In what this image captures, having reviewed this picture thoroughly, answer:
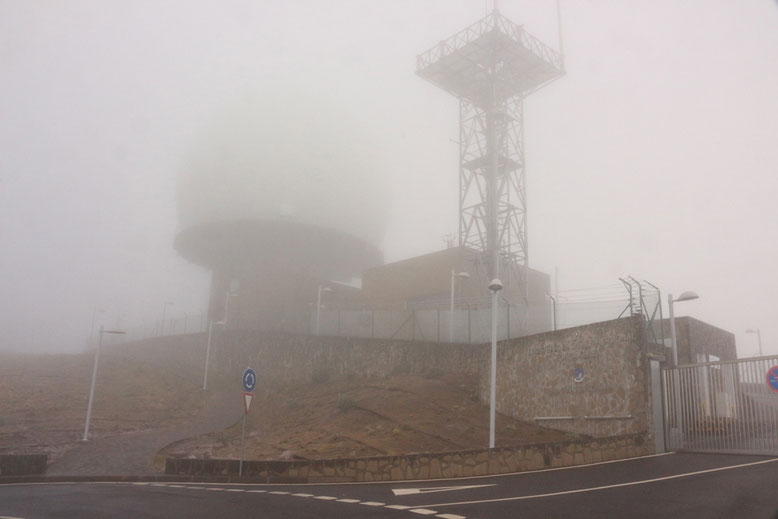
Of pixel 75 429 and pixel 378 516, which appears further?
pixel 75 429

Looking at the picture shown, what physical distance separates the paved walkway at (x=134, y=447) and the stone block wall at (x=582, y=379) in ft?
45.5

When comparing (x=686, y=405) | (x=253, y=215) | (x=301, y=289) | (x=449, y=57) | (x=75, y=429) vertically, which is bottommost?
(x=75, y=429)

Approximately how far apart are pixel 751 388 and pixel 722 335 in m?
13.7

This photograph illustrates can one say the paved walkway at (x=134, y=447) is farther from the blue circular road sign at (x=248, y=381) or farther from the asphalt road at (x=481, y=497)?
the blue circular road sign at (x=248, y=381)

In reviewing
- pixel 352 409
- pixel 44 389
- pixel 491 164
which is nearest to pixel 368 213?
pixel 491 164

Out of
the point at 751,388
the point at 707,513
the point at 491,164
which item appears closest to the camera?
the point at 707,513

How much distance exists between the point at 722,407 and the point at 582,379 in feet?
13.8

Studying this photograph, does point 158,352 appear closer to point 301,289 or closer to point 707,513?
point 301,289

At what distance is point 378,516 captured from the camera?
9742 mm

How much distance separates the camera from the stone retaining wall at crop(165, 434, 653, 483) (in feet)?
51.5

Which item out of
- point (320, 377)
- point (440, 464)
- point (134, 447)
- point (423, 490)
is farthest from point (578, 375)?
point (134, 447)

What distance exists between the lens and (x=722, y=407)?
18719 mm

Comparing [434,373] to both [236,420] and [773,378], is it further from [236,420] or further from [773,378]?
[773,378]

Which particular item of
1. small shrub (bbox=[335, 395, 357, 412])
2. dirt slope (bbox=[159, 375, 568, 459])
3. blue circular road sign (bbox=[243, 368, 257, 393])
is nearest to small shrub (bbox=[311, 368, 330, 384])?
dirt slope (bbox=[159, 375, 568, 459])
